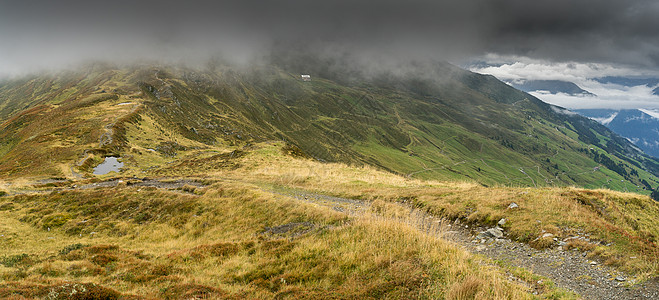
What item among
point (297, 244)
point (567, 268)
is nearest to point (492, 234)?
point (567, 268)

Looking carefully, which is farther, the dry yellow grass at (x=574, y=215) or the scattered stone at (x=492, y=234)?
the scattered stone at (x=492, y=234)

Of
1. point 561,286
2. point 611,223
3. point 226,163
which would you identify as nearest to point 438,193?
point 611,223

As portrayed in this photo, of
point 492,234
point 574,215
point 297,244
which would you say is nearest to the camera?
point 297,244

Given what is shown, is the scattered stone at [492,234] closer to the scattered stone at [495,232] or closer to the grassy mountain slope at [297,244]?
the scattered stone at [495,232]

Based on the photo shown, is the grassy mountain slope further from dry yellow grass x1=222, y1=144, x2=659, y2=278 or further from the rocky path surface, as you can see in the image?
the rocky path surface

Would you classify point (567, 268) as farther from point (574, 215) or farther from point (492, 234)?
point (574, 215)

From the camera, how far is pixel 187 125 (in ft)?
515

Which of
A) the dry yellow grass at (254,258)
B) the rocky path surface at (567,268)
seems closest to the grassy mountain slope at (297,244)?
the dry yellow grass at (254,258)

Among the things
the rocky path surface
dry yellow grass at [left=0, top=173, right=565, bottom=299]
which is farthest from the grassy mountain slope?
the rocky path surface

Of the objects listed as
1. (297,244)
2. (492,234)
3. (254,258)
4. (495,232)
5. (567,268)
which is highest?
(567,268)

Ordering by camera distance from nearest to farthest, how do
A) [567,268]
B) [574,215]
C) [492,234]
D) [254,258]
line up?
1. [567,268]
2. [254,258]
3. [574,215]
4. [492,234]

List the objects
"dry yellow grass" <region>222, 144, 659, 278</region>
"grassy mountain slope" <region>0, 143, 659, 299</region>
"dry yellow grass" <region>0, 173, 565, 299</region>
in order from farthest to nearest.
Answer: "dry yellow grass" <region>222, 144, 659, 278</region>, "grassy mountain slope" <region>0, 143, 659, 299</region>, "dry yellow grass" <region>0, 173, 565, 299</region>

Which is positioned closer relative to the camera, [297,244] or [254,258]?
[254,258]

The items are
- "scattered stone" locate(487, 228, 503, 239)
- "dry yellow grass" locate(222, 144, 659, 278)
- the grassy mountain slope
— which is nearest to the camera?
the grassy mountain slope
